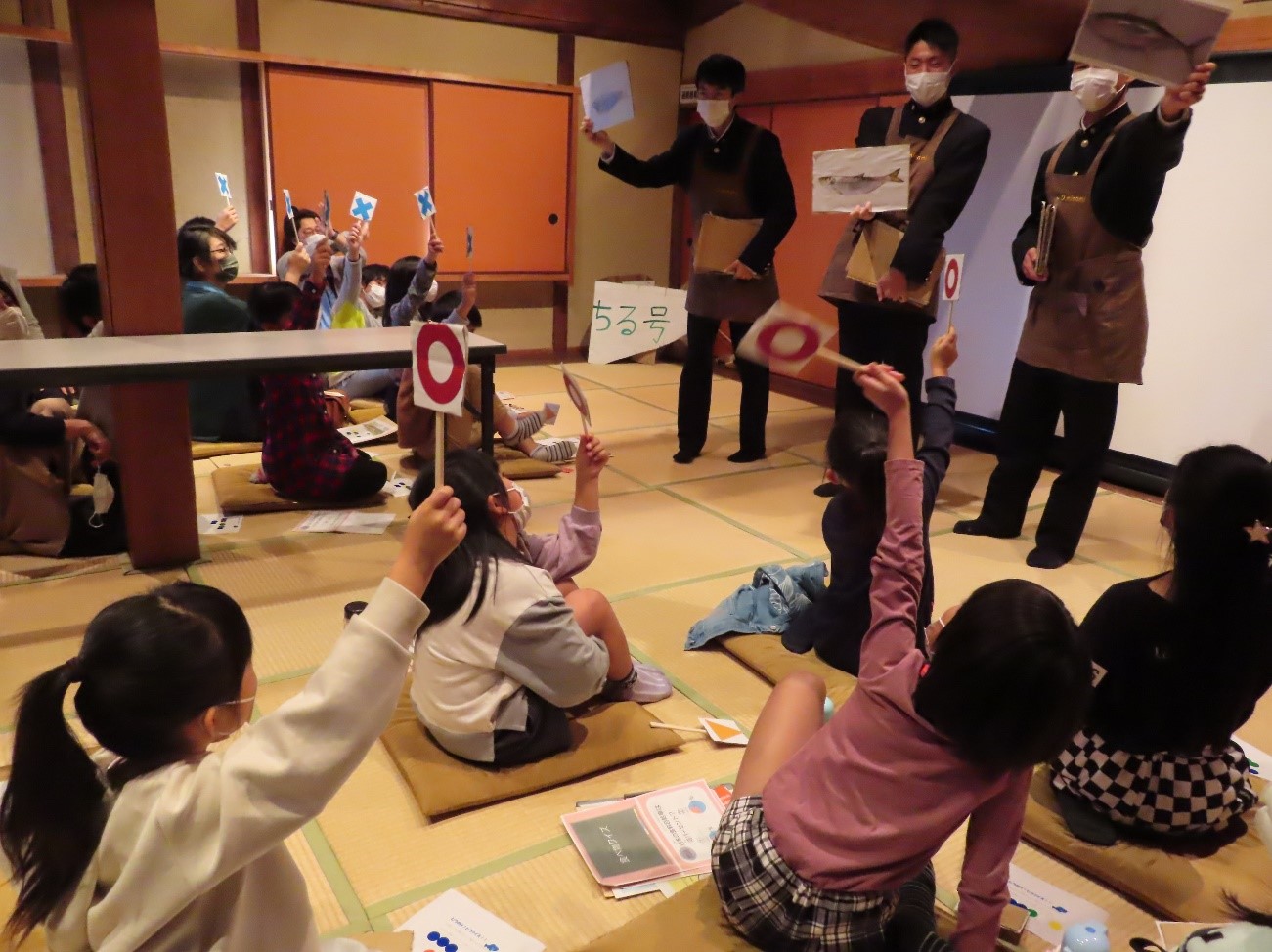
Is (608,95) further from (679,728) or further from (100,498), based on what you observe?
(679,728)

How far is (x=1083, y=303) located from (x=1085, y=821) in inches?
69.2

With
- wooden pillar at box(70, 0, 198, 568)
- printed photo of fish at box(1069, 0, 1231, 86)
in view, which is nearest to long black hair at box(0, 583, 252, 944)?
wooden pillar at box(70, 0, 198, 568)

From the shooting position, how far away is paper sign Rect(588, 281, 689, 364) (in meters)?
2.55

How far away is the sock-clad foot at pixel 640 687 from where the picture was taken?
6.77ft

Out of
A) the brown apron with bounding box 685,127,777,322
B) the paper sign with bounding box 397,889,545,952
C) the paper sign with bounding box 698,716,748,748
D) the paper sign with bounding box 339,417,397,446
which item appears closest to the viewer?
the paper sign with bounding box 397,889,545,952

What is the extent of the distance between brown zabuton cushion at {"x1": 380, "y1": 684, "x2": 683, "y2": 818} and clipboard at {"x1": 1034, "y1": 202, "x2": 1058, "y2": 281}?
6.45 ft

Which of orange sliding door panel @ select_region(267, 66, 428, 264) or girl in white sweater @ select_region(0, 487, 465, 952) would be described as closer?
girl in white sweater @ select_region(0, 487, 465, 952)

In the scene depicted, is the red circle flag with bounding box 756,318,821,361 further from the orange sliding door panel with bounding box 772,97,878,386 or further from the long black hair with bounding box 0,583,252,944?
the orange sliding door panel with bounding box 772,97,878,386

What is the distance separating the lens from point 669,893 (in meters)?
1.53

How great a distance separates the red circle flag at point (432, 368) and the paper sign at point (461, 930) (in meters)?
0.80

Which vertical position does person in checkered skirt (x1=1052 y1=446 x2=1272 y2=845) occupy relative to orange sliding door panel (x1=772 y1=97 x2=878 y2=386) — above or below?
below

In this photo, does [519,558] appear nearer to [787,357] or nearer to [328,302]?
[787,357]

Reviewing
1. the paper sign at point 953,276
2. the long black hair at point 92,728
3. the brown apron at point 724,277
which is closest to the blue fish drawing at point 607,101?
the brown apron at point 724,277

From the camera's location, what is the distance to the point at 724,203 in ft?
12.7
